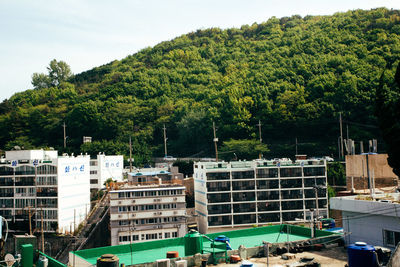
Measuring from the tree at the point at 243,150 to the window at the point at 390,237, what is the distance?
156 feet

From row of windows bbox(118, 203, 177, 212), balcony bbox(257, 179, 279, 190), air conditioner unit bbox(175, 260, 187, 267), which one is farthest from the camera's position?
balcony bbox(257, 179, 279, 190)

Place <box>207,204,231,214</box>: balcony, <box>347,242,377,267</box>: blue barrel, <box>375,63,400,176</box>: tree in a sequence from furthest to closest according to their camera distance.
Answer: <box>207,204,231,214</box>: balcony
<box>375,63,400,176</box>: tree
<box>347,242,377,267</box>: blue barrel

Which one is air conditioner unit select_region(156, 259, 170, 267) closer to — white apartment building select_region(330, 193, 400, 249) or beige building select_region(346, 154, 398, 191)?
white apartment building select_region(330, 193, 400, 249)

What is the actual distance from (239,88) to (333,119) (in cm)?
2194

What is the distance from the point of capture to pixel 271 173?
43.3 m

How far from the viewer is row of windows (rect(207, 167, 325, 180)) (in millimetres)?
42500

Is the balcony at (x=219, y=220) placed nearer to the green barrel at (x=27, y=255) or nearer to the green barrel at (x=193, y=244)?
the green barrel at (x=193, y=244)

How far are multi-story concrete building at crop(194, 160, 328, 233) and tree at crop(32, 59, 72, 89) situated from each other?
8418 centimetres

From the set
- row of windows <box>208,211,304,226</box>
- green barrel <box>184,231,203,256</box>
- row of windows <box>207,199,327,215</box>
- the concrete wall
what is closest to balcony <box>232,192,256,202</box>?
row of windows <box>207,199,327,215</box>

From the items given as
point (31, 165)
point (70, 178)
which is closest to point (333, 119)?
point (70, 178)

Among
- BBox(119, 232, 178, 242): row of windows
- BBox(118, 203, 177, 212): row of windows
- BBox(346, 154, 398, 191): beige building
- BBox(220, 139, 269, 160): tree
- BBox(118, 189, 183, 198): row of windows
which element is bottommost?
BBox(119, 232, 178, 242): row of windows

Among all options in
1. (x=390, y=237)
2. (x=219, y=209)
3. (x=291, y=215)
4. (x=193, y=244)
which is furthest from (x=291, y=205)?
(x=193, y=244)

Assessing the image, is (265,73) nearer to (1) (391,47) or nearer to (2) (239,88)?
(2) (239,88)

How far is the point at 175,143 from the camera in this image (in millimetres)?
73562
